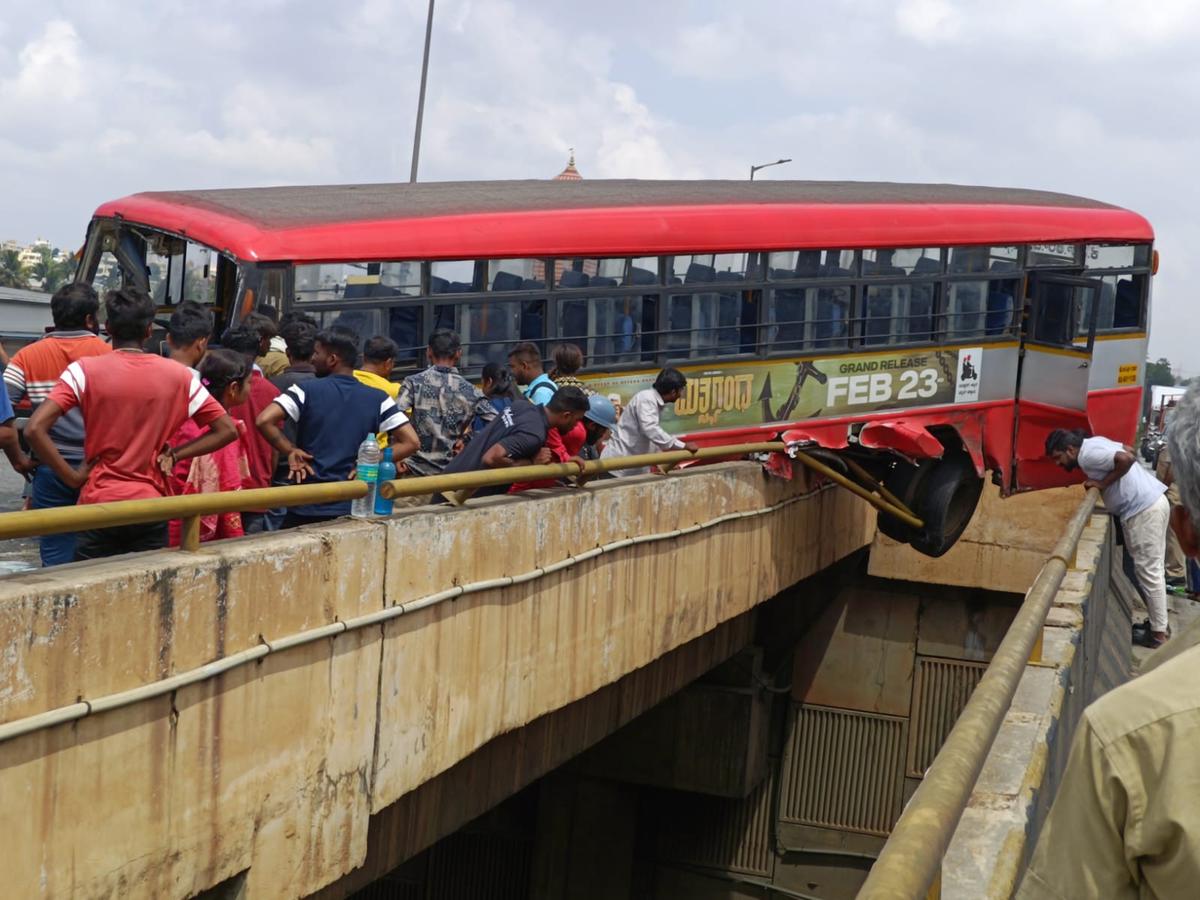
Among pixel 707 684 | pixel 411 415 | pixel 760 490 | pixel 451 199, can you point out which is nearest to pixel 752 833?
pixel 707 684

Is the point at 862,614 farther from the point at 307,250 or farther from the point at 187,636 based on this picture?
the point at 187,636

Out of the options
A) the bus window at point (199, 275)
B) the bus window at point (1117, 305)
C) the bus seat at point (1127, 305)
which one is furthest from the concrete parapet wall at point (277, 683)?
the bus seat at point (1127, 305)

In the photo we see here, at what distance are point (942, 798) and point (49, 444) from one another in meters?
3.73

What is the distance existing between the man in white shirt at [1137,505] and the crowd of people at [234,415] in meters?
4.44

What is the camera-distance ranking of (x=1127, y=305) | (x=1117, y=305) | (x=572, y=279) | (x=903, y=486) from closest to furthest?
(x=572, y=279) → (x=903, y=486) → (x=1117, y=305) → (x=1127, y=305)

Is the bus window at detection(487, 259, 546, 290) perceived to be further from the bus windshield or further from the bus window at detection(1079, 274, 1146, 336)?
the bus window at detection(1079, 274, 1146, 336)

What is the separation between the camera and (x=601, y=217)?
1227cm

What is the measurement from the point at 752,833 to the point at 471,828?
3.39 meters

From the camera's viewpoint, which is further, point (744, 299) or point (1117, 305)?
point (1117, 305)

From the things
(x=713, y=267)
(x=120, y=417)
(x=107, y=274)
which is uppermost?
(x=713, y=267)

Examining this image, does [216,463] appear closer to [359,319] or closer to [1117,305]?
[359,319]

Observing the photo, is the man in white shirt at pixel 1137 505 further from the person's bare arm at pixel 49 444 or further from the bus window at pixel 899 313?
the person's bare arm at pixel 49 444

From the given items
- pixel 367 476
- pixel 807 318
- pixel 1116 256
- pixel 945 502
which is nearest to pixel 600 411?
pixel 367 476

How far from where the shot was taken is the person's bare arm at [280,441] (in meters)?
6.66
